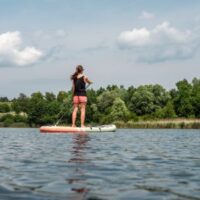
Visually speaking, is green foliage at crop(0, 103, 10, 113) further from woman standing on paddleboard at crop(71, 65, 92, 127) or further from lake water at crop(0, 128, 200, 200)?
lake water at crop(0, 128, 200, 200)

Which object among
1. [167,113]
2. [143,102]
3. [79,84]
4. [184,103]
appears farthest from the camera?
[143,102]

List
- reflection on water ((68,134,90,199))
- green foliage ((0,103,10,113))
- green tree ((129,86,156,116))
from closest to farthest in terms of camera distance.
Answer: reflection on water ((68,134,90,199)) < green tree ((129,86,156,116)) < green foliage ((0,103,10,113))

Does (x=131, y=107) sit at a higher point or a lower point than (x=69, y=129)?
higher

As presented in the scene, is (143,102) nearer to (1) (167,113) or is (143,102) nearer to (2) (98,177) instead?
(1) (167,113)

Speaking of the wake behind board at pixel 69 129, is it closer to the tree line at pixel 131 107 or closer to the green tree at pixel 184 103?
the tree line at pixel 131 107

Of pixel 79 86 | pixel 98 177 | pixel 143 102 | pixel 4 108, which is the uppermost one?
pixel 143 102

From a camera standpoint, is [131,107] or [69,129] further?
[131,107]

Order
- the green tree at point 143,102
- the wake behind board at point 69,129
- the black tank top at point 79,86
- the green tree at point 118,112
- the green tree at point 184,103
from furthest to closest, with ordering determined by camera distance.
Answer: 1. the green tree at point 143,102
2. the green tree at point 118,112
3. the green tree at point 184,103
4. the wake behind board at point 69,129
5. the black tank top at point 79,86

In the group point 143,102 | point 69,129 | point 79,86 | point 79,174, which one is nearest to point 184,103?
point 143,102

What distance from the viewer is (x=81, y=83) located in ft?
68.6

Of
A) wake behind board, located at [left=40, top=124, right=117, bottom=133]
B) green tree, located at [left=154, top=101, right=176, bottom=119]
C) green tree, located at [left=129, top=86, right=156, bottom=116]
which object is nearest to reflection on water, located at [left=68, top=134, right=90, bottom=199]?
wake behind board, located at [left=40, top=124, right=117, bottom=133]

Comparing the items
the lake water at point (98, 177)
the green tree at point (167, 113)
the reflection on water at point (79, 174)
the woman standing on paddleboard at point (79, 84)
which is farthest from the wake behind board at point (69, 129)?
the green tree at point (167, 113)

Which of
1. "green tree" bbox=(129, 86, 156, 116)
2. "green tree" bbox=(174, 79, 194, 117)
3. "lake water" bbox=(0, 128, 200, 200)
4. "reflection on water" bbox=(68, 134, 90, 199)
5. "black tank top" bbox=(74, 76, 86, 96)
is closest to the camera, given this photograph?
"lake water" bbox=(0, 128, 200, 200)

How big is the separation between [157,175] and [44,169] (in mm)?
1642
